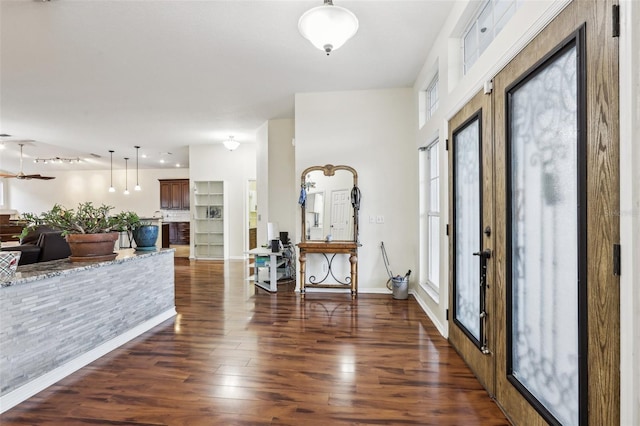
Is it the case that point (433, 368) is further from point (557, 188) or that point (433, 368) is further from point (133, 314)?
point (133, 314)

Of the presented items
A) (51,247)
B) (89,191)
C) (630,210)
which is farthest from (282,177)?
(89,191)

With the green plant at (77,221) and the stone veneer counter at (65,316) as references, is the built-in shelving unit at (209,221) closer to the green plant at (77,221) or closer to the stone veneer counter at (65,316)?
the stone veneer counter at (65,316)

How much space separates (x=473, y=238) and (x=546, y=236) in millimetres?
888

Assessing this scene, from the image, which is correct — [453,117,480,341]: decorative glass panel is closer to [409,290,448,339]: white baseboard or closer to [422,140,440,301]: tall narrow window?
[409,290,448,339]: white baseboard

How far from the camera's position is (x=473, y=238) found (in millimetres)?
2398

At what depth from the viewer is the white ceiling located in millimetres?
2789

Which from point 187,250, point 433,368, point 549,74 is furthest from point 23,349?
point 187,250

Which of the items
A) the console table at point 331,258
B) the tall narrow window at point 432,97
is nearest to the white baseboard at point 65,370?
the console table at point 331,258

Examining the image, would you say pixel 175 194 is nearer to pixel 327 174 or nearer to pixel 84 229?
pixel 327 174

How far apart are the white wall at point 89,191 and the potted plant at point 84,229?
8.75 m

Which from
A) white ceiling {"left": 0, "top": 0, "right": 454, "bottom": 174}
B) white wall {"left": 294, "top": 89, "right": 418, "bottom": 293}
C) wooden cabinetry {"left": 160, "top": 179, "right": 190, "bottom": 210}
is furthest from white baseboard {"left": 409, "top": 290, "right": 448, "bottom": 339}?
wooden cabinetry {"left": 160, "top": 179, "right": 190, "bottom": 210}

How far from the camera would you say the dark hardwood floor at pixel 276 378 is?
1855 mm

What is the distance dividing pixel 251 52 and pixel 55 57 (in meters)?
2.12

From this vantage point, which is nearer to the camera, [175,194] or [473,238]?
[473,238]
